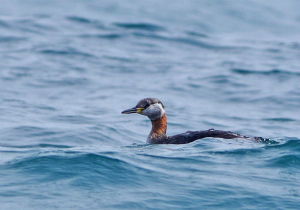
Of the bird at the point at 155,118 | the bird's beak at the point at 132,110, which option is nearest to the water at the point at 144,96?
the bird at the point at 155,118

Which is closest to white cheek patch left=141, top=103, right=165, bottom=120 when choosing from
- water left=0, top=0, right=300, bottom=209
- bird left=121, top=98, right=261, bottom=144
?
bird left=121, top=98, right=261, bottom=144

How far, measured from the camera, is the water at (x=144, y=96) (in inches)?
330

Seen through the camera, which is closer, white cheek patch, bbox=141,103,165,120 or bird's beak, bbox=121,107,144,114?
bird's beak, bbox=121,107,144,114

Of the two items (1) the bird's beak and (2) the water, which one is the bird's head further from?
(2) the water

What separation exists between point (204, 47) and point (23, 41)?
7155mm

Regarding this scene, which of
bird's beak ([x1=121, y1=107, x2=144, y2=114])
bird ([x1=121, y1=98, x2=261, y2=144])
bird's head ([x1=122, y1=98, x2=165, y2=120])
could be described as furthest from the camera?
bird's head ([x1=122, y1=98, x2=165, y2=120])

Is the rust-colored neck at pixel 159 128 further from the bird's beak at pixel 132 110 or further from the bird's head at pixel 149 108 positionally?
the bird's beak at pixel 132 110

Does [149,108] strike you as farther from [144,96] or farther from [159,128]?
[144,96]

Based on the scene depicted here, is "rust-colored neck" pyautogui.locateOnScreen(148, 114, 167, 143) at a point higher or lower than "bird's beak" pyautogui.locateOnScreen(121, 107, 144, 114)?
lower

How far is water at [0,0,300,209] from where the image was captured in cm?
838

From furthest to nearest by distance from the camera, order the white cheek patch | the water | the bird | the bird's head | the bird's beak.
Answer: the white cheek patch, the bird's head, the bird's beak, the bird, the water

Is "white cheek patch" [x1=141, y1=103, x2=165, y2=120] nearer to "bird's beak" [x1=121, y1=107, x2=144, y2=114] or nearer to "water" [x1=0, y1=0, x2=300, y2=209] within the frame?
"bird's beak" [x1=121, y1=107, x2=144, y2=114]

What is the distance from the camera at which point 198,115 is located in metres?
17.0

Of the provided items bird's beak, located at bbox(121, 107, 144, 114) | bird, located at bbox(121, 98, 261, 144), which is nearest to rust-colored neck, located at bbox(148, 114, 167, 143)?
bird, located at bbox(121, 98, 261, 144)
